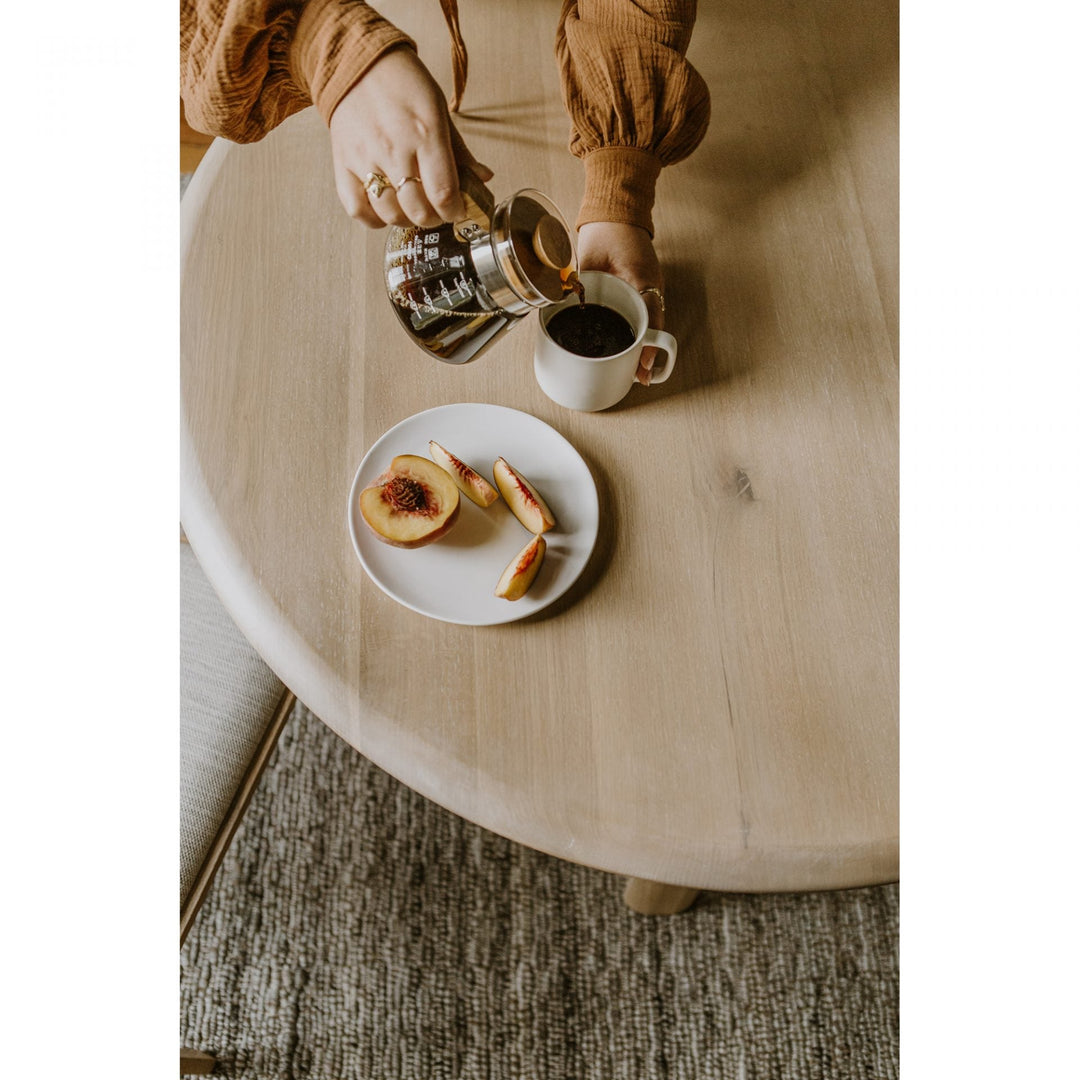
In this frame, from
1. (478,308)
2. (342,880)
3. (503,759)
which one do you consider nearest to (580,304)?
(478,308)

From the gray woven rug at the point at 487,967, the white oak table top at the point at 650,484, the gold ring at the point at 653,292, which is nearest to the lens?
the white oak table top at the point at 650,484

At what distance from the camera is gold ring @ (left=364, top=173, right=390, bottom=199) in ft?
2.13

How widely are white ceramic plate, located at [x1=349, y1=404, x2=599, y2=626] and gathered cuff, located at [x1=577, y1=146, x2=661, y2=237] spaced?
211mm

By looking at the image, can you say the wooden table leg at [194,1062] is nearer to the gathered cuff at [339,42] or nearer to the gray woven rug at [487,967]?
the gray woven rug at [487,967]

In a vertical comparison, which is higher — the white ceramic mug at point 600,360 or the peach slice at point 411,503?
the white ceramic mug at point 600,360

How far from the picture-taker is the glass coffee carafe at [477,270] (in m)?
0.57

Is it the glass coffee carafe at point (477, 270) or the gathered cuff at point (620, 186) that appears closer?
the glass coffee carafe at point (477, 270)

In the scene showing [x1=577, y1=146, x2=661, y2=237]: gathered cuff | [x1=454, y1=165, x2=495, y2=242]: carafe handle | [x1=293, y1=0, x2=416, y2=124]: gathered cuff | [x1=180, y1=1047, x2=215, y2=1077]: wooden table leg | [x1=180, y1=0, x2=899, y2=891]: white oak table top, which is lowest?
[x1=180, y1=1047, x2=215, y2=1077]: wooden table leg

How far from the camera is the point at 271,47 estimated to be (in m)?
0.68

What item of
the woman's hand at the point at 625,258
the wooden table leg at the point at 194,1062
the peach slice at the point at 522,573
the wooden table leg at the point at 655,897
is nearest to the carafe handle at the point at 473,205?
the woman's hand at the point at 625,258

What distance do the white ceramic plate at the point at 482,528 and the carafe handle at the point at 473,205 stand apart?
0.14 metres

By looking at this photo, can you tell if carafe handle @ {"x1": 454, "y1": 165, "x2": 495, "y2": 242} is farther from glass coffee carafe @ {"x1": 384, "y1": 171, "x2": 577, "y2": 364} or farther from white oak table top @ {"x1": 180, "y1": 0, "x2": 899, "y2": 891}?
white oak table top @ {"x1": 180, "y1": 0, "x2": 899, "y2": 891}

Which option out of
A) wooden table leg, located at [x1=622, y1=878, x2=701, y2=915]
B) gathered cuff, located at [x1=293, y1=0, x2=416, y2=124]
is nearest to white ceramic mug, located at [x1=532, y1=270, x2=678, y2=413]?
gathered cuff, located at [x1=293, y1=0, x2=416, y2=124]

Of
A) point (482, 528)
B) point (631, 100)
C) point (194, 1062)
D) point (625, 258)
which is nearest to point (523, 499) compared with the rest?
point (482, 528)
